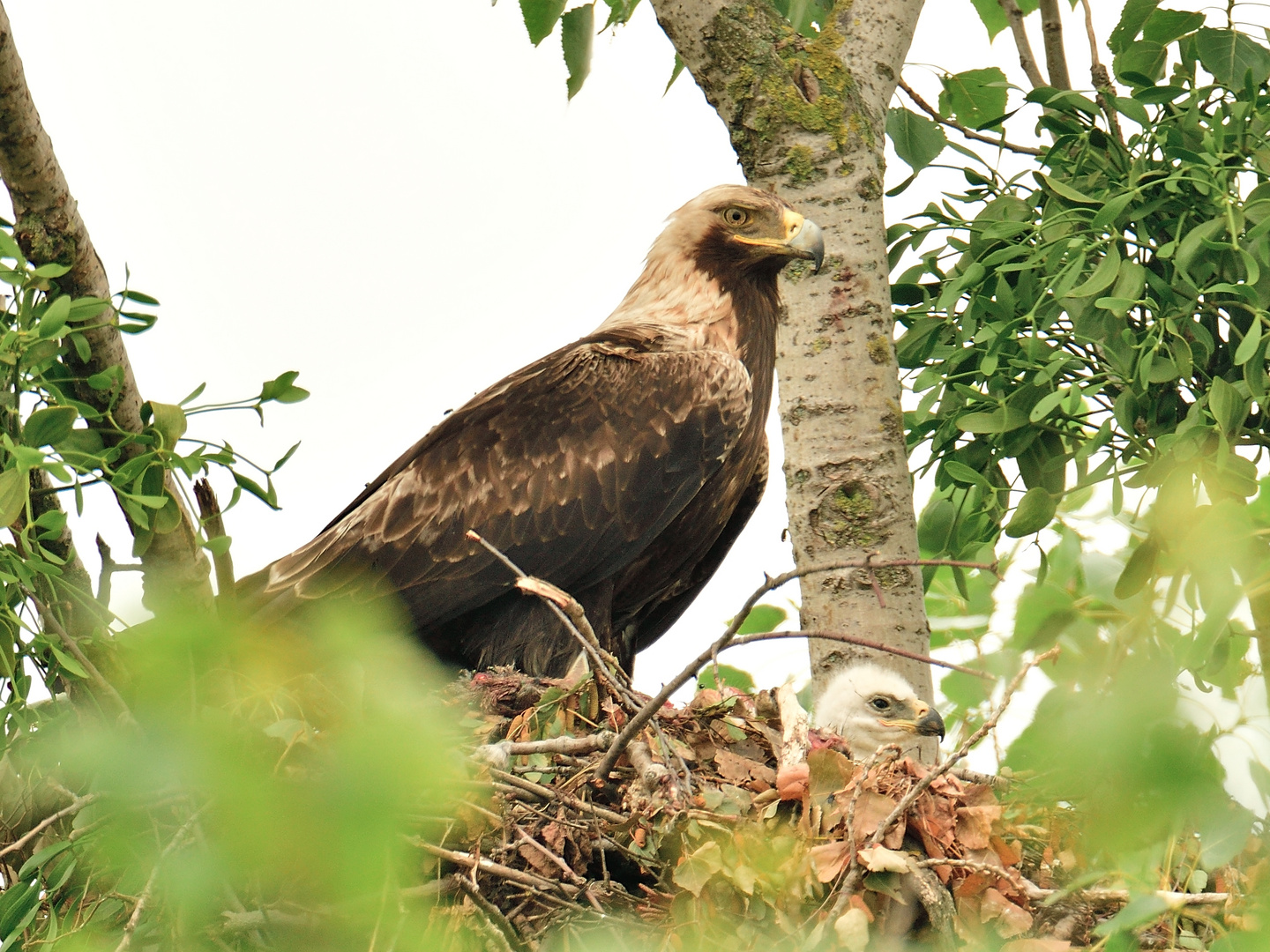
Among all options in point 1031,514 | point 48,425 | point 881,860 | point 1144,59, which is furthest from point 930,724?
point 48,425

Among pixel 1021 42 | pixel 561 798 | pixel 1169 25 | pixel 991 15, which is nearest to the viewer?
pixel 561 798

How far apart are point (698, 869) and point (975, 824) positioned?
0.57m

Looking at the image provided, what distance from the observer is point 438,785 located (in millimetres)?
1039

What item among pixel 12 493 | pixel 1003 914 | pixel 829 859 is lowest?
pixel 1003 914

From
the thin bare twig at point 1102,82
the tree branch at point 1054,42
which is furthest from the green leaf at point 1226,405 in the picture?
the tree branch at point 1054,42

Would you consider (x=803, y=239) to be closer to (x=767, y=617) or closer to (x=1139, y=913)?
(x=767, y=617)

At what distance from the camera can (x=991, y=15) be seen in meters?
4.96

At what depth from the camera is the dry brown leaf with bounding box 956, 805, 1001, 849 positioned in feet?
8.14

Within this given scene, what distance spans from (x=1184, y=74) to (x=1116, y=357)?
89 cm

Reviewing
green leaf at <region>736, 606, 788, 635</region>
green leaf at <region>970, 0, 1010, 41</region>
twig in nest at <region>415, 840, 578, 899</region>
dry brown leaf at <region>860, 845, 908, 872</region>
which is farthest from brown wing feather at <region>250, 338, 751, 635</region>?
green leaf at <region>970, 0, 1010, 41</region>

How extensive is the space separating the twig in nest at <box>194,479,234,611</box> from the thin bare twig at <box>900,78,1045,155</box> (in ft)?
7.49

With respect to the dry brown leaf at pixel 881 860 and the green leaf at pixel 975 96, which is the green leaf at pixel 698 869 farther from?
the green leaf at pixel 975 96

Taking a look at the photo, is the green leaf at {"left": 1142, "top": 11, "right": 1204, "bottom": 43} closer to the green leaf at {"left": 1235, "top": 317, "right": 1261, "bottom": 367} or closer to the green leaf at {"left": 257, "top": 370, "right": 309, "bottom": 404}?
the green leaf at {"left": 1235, "top": 317, "right": 1261, "bottom": 367}

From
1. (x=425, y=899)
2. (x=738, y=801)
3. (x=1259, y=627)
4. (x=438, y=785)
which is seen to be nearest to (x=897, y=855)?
(x=738, y=801)
